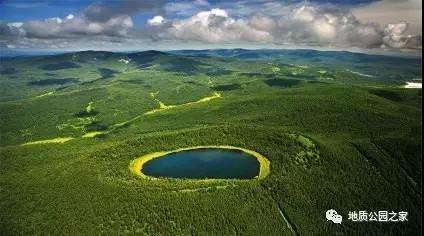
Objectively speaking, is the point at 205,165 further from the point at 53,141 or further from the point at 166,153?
the point at 53,141

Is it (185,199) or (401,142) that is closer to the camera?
(185,199)

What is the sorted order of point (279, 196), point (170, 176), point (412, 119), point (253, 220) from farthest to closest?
point (412, 119) < point (170, 176) < point (279, 196) < point (253, 220)

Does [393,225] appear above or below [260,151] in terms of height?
below

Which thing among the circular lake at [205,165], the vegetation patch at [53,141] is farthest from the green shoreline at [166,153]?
the vegetation patch at [53,141]

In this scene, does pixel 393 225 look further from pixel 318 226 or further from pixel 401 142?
pixel 401 142

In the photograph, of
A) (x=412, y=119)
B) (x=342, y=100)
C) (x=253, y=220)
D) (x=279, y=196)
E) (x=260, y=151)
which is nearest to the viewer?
(x=253, y=220)

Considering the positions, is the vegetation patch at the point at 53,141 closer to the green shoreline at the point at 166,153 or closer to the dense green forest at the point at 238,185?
the dense green forest at the point at 238,185

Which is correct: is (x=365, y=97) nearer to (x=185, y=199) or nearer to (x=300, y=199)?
(x=300, y=199)

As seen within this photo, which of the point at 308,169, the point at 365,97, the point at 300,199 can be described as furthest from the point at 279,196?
the point at 365,97
